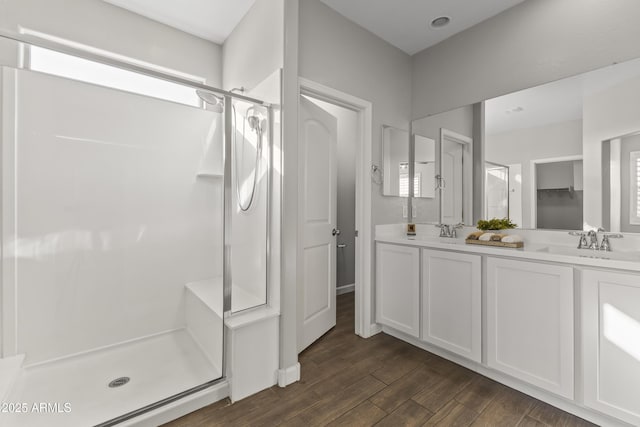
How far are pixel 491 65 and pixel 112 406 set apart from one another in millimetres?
3562

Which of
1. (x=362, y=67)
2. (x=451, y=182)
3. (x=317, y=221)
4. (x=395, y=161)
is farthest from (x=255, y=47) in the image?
(x=451, y=182)

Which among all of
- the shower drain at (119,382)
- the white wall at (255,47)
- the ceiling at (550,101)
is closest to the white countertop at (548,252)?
the ceiling at (550,101)

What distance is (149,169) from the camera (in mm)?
2492

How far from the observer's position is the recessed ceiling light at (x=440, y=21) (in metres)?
2.40

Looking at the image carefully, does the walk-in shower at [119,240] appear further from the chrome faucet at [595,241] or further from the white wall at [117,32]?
the chrome faucet at [595,241]

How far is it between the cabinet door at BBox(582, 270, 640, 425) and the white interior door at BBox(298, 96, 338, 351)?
5.59 ft

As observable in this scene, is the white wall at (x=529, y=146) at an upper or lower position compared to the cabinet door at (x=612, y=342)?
upper

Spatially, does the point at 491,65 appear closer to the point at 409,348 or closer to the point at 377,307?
the point at 377,307

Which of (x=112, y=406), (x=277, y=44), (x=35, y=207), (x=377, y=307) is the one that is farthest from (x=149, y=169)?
(x=377, y=307)

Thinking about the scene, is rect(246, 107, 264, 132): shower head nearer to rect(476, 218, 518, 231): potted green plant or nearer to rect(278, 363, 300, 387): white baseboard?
rect(278, 363, 300, 387): white baseboard

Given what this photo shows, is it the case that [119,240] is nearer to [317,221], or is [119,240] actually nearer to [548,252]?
[317,221]

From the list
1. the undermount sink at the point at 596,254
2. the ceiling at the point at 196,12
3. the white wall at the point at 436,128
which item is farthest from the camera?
the white wall at the point at 436,128

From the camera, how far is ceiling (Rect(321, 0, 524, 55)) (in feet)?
7.33

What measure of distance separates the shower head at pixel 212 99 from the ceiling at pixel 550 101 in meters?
2.13
